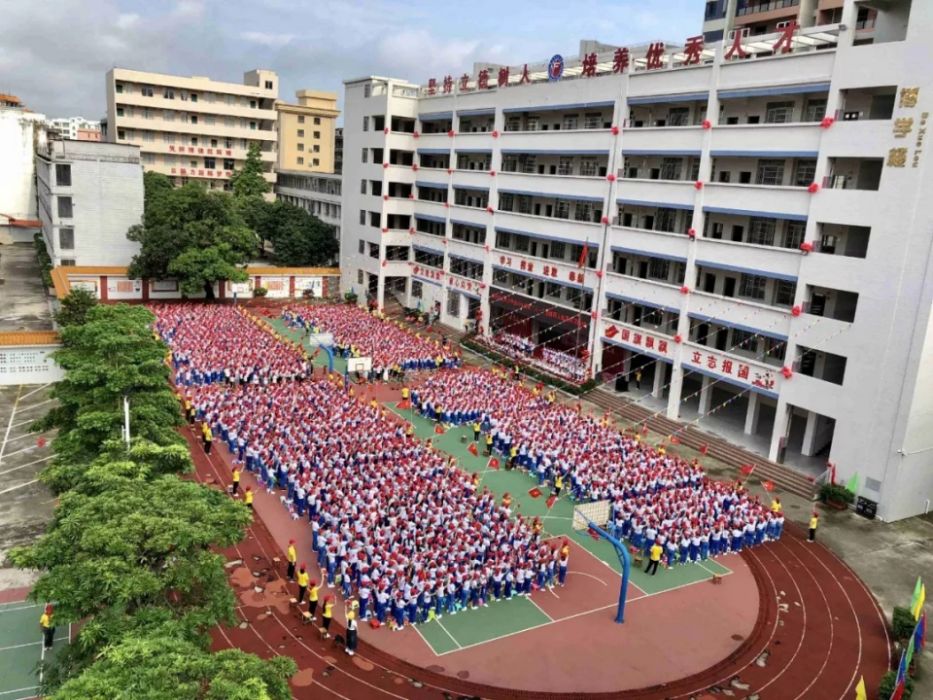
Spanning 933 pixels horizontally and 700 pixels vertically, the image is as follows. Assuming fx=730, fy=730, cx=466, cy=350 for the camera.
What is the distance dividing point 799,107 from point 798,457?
39.5 ft

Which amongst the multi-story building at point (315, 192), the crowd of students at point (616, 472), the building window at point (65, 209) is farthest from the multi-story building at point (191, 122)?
the crowd of students at point (616, 472)

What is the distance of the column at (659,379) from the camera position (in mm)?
30391

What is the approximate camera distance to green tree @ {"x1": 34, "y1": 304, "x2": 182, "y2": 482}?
14203mm

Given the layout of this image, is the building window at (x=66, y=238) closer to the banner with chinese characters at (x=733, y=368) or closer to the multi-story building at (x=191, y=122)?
the multi-story building at (x=191, y=122)

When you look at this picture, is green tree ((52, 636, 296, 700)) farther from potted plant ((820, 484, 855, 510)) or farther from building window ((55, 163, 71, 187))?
building window ((55, 163, 71, 187))

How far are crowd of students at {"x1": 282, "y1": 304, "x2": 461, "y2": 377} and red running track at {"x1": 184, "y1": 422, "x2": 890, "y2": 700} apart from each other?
15.1m

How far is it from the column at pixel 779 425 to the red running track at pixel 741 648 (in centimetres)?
658

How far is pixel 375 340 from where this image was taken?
1377 inches

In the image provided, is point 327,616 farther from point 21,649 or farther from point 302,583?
point 21,649

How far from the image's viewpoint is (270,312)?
43125mm

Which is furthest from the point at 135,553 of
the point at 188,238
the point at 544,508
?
the point at 188,238

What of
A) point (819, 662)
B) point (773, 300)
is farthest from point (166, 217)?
point (819, 662)

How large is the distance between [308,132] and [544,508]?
5981 centimetres

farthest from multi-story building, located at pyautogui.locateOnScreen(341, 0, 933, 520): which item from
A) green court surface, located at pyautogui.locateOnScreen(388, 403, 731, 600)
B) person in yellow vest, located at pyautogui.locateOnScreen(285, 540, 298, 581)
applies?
person in yellow vest, located at pyautogui.locateOnScreen(285, 540, 298, 581)
